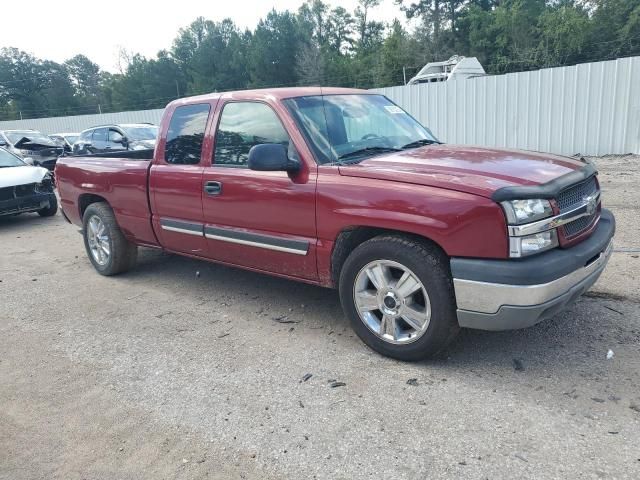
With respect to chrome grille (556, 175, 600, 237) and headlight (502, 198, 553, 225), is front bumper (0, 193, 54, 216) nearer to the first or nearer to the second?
headlight (502, 198, 553, 225)

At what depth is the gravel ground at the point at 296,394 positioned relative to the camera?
8.89 ft

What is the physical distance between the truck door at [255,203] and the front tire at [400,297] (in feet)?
1.55

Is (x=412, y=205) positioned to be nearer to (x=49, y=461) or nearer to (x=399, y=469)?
(x=399, y=469)

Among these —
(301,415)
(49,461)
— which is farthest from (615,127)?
(49,461)

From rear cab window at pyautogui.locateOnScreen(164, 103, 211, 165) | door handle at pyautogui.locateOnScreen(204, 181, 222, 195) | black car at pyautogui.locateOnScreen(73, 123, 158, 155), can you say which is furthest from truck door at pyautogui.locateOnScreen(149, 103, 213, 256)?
black car at pyautogui.locateOnScreen(73, 123, 158, 155)

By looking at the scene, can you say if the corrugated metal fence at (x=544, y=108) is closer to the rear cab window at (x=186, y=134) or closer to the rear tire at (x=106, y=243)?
the rear cab window at (x=186, y=134)

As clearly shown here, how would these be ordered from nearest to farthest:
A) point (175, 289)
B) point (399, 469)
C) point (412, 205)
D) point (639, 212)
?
point (399, 469) → point (412, 205) → point (175, 289) → point (639, 212)

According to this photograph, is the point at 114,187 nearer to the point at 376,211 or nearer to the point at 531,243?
the point at 376,211

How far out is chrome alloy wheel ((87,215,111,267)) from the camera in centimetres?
599

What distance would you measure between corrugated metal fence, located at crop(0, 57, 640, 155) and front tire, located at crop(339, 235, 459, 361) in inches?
433

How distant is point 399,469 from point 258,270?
7.44ft

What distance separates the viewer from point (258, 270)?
14.8 ft

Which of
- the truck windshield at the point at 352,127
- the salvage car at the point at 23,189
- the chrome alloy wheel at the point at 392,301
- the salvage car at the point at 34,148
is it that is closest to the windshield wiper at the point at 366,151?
the truck windshield at the point at 352,127

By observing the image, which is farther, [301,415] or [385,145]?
[385,145]
